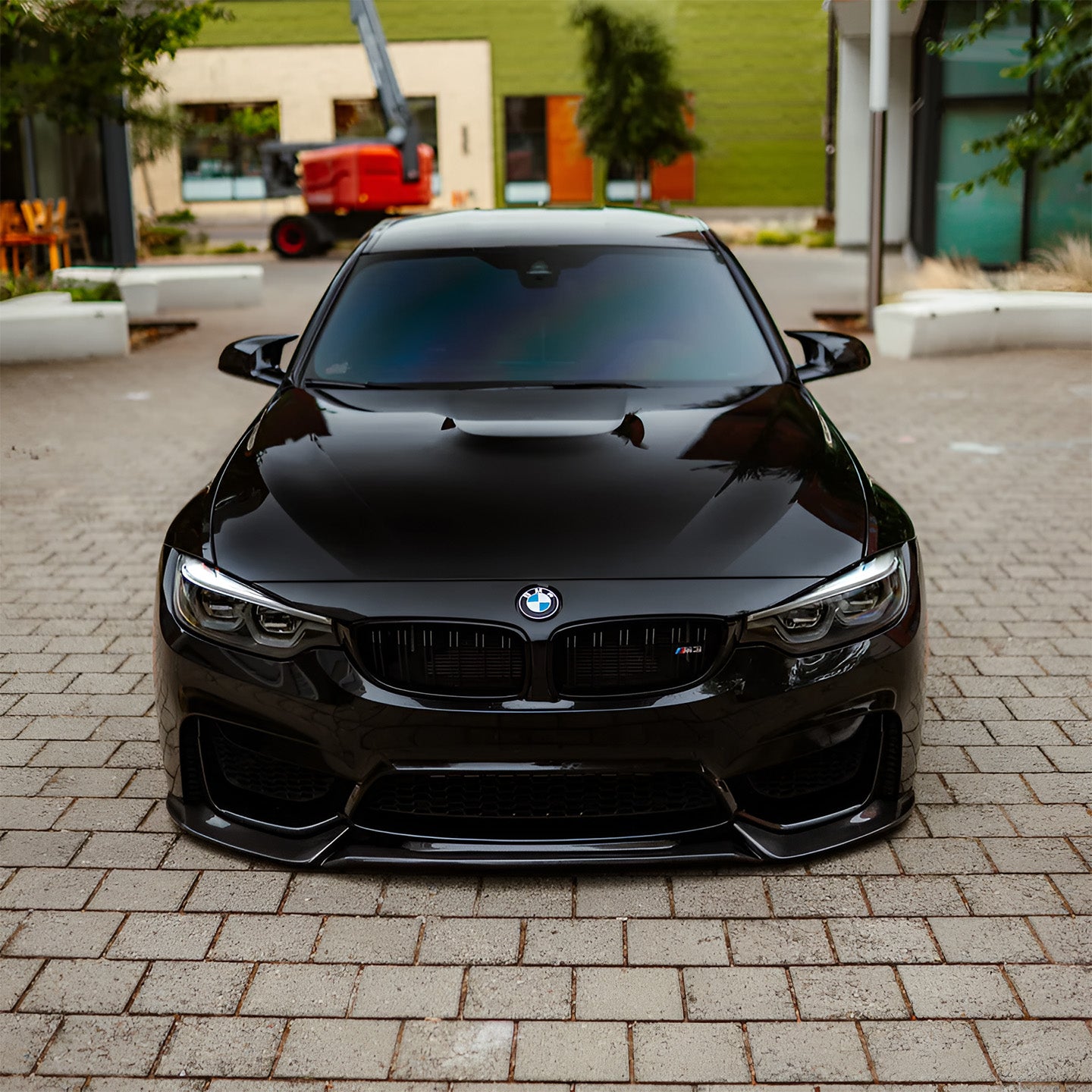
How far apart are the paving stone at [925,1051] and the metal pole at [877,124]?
11697 millimetres

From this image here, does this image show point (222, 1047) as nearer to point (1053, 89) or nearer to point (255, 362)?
point (255, 362)

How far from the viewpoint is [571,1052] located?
2.86 m

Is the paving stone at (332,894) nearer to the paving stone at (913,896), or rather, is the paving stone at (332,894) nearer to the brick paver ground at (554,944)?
the brick paver ground at (554,944)

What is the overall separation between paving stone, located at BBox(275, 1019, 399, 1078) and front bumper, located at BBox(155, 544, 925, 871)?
49cm

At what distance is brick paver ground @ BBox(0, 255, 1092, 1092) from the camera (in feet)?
9.30

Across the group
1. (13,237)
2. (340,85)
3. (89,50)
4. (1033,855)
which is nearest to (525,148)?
(340,85)

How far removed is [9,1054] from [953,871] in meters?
2.17

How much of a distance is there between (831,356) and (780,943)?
2260 mm

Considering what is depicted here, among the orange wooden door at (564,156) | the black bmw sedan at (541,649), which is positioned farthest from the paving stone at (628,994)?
the orange wooden door at (564,156)

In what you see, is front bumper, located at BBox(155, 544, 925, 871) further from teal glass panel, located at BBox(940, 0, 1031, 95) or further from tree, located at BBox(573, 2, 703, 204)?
tree, located at BBox(573, 2, 703, 204)

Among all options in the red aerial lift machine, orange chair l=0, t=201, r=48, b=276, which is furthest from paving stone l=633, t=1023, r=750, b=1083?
the red aerial lift machine

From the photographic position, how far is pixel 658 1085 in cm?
275

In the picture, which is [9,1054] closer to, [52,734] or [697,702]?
[697,702]

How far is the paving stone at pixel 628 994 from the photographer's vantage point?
300 cm
